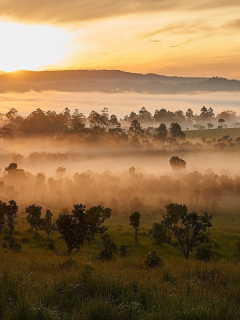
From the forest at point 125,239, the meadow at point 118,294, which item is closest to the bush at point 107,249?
the forest at point 125,239

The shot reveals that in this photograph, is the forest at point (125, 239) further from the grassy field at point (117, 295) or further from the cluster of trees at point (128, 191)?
the cluster of trees at point (128, 191)

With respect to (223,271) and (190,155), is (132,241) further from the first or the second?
(190,155)

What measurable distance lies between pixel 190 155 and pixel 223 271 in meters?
168

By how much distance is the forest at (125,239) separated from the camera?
26.1 ft

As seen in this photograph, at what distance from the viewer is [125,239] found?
57219mm

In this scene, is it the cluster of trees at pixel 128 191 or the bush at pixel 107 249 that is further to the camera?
the cluster of trees at pixel 128 191

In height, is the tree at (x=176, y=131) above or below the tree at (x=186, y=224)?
above

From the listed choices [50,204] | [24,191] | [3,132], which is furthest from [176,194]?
[3,132]

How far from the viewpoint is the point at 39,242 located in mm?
52219

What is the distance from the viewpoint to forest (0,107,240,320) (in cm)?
796

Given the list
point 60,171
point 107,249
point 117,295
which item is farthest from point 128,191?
point 117,295

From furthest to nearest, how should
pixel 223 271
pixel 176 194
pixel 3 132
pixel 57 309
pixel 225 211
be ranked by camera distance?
pixel 3 132, pixel 176 194, pixel 225 211, pixel 223 271, pixel 57 309

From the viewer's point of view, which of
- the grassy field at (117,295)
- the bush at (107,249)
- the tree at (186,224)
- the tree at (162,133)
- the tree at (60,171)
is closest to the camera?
the grassy field at (117,295)

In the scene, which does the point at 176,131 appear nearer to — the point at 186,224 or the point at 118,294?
the point at 186,224
